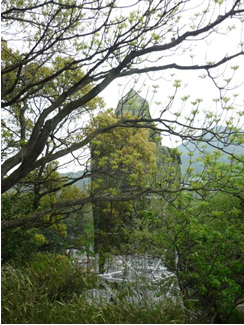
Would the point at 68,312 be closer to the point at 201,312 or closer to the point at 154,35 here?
the point at 201,312

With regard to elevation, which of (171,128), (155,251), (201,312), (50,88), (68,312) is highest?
(50,88)

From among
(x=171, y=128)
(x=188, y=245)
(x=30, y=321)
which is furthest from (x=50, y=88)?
(x=30, y=321)

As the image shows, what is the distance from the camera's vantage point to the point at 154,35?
2.77m

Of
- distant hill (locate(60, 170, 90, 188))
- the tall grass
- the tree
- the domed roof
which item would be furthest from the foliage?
distant hill (locate(60, 170, 90, 188))

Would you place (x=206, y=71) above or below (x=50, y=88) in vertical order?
below

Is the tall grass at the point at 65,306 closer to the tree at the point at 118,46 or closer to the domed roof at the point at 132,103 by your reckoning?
the tree at the point at 118,46

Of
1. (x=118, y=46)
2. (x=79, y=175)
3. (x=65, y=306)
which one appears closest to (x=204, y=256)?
(x=65, y=306)

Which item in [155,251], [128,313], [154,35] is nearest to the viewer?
[128,313]

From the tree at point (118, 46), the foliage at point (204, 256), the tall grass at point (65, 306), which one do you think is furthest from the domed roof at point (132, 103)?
the tall grass at point (65, 306)

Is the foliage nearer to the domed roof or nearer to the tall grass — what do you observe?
the tall grass

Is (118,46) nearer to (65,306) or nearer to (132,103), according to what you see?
(132,103)

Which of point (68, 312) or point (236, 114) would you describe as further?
point (236, 114)

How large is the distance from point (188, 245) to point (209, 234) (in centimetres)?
27

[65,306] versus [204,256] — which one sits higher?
[204,256]
